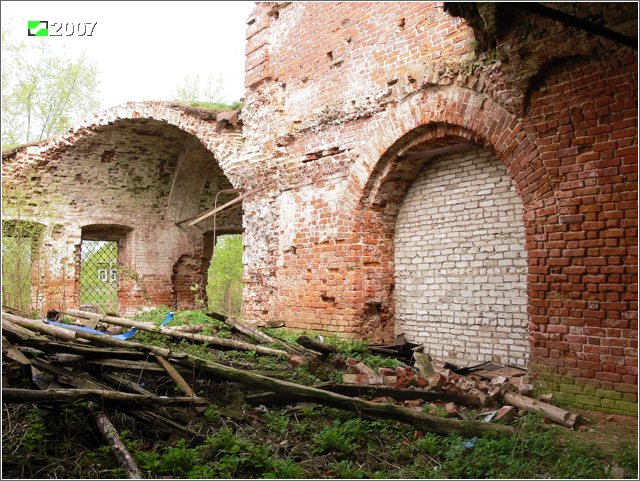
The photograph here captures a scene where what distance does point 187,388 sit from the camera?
4746mm

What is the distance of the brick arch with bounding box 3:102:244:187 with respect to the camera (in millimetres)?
10800

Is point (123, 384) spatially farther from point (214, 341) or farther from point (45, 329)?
point (214, 341)

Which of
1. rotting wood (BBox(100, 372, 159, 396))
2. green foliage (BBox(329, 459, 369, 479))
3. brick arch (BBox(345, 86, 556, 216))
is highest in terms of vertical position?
brick arch (BBox(345, 86, 556, 216))

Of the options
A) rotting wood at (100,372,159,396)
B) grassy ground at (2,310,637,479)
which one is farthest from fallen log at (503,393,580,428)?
rotting wood at (100,372,159,396)

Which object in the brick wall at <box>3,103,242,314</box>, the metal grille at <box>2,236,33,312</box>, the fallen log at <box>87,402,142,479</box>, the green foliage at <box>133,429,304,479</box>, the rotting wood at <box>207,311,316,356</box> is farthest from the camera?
the brick wall at <box>3,103,242,314</box>

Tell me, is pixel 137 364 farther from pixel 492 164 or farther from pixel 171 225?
pixel 171 225

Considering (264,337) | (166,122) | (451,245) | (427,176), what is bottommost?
(264,337)

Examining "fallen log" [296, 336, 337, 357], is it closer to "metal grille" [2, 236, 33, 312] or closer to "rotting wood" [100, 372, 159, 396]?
"rotting wood" [100, 372, 159, 396]

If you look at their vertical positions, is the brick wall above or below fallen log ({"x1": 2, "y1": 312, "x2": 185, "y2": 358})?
above

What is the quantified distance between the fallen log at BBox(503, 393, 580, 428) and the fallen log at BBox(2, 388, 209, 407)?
9.51ft

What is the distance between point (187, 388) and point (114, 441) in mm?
1023

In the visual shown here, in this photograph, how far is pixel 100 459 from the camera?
373 centimetres

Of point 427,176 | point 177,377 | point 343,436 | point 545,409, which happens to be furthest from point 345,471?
point 427,176

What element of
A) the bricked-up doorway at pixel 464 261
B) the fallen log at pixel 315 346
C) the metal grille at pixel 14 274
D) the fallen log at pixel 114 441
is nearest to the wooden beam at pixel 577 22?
the bricked-up doorway at pixel 464 261
